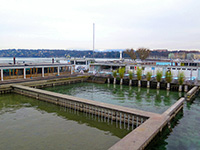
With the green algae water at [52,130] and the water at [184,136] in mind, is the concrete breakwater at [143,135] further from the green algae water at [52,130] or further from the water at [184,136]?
the green algae water at [52,130]

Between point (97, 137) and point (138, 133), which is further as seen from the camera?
point (97, 137)

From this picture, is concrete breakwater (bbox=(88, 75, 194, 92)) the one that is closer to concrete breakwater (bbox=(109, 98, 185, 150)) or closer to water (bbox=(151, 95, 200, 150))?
water (bbox=(151, 95, 200, 150))

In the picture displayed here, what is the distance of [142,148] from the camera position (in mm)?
8297

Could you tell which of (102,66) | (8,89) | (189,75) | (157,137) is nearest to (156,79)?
(189,75)

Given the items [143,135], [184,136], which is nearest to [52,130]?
[143,135]

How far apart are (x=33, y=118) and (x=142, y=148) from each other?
9.61 meters

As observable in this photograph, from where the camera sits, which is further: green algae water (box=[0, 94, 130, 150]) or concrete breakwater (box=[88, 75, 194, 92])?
concrete breakwater (box=[88, 75, 194, 92])

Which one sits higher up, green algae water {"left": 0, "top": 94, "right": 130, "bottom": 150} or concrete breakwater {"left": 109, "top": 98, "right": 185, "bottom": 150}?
concrete breakwater {"left": 109, "top": 98, "right": 185, "bottom": 150}

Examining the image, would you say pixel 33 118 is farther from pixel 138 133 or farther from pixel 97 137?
pixel 138 133

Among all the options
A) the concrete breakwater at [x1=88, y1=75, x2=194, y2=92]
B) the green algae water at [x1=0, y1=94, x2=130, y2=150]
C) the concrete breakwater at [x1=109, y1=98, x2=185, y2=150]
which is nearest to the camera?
the concrete breakwater at [x1=109, y1=98, x2=185, y2=150]

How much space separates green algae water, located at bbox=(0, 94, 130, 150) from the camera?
10248 mm

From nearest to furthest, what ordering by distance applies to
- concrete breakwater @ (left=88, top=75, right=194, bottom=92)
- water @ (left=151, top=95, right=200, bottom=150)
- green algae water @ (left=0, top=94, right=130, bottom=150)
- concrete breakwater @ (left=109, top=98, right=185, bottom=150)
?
concrete breakwater @ (left=109, top=98, right=185, bottom=150), water @ (left=151, top=95, right=200, bottom=150), green algae water @ (left=0, top=94, right=130, bottom=150), concrete breakwater @ (left=88, top=75, right=194, bottom=92)

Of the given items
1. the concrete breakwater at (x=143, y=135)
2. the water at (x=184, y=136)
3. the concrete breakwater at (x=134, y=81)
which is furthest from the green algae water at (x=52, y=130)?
the concrete breakwater at (x=134, y=81)

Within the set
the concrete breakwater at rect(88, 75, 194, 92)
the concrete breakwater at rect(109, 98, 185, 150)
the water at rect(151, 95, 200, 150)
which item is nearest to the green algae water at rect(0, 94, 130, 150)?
the concrete breakwater at rect(109, 98, 185, 150)
